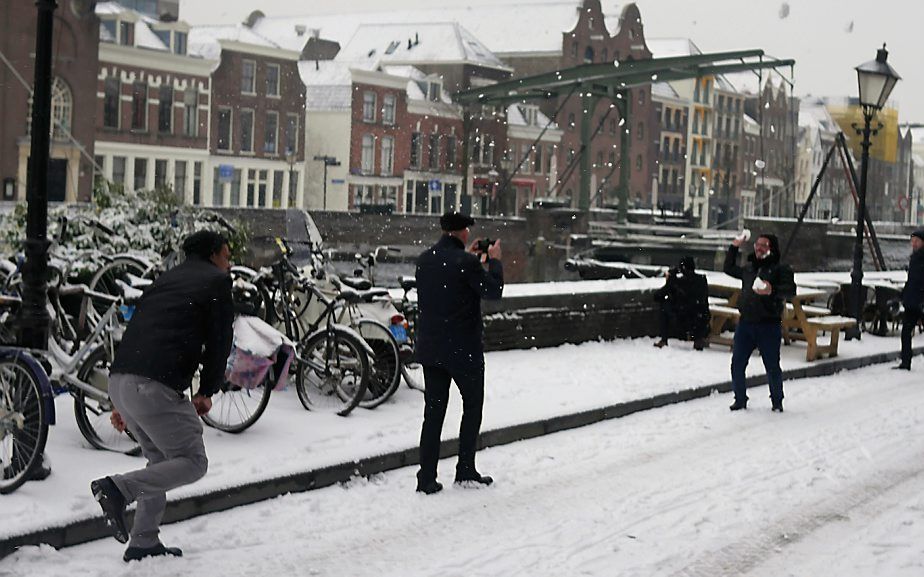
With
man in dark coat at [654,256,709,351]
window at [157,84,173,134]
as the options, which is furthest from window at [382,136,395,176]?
man in dark coat at [654,256,709,351]

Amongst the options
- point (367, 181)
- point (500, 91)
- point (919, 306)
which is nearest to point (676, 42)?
point (367, 181)

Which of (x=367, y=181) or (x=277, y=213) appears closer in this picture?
(x=277, y=213)

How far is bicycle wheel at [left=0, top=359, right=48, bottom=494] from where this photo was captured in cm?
673

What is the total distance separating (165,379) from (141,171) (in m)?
43.0

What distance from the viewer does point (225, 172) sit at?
50625mm

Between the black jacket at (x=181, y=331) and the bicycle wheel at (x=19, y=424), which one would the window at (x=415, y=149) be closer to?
the bicycle wheel at (x=19, y=424)

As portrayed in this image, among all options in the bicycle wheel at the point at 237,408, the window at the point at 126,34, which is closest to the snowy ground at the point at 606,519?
the bicycle wheel at the point at 237,408

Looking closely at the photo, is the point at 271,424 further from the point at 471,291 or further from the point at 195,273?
the point at 195,273

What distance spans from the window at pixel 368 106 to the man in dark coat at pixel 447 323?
50.6 metres

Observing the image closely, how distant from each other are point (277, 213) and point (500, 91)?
800cm

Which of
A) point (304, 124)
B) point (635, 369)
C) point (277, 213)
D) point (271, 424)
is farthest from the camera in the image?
point (304, 124)

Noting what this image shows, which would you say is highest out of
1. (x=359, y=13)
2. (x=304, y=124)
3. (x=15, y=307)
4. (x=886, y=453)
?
(x=359, y=13)

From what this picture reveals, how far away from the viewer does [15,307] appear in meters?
8.27

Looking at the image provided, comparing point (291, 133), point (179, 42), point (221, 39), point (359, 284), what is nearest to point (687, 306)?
point (359, 284)
